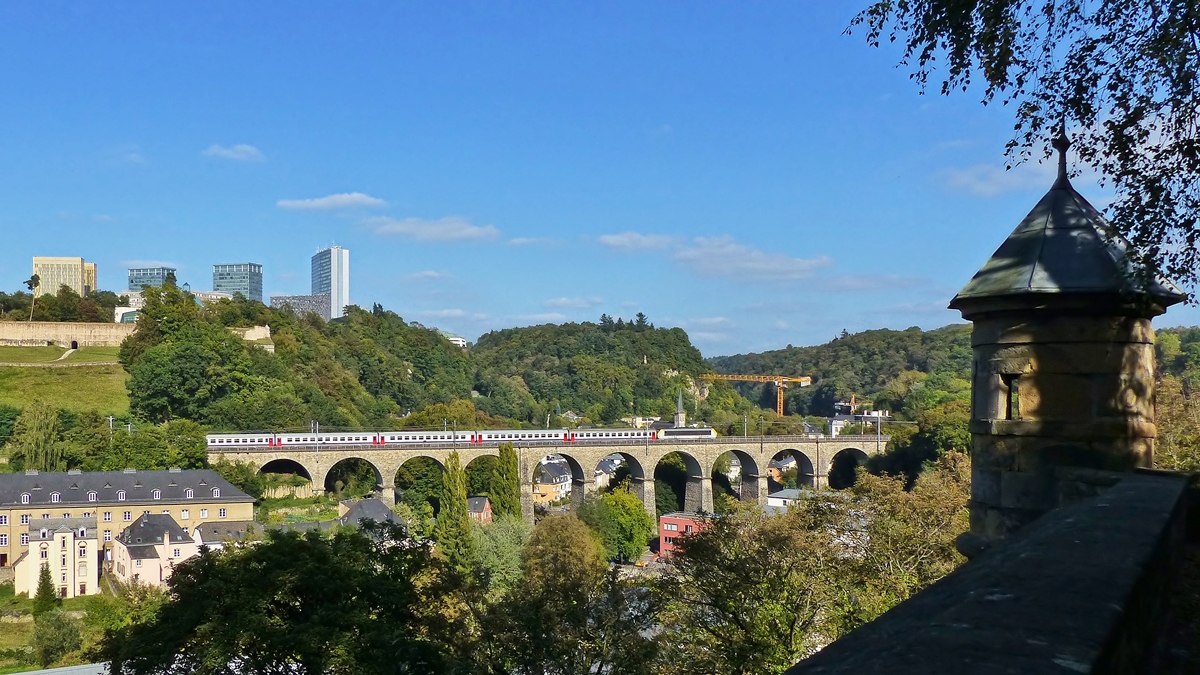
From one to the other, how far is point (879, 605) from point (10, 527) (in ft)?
105

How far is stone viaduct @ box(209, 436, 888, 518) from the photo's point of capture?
44.6 metres

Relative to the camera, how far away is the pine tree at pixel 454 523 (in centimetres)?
3103

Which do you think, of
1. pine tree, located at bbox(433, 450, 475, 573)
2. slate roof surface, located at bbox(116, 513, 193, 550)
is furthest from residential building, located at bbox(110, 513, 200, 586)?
pine tree, located at bbox(433, 450, 475, 573)

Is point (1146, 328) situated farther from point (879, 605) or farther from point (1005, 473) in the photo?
point (879, 605)

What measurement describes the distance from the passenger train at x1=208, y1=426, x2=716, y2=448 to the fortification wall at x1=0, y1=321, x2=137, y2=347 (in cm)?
2406

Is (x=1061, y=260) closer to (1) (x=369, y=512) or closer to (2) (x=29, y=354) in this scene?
(1) (x=369, y=512)

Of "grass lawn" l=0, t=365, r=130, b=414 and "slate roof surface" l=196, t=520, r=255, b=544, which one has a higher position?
"grass lawn" l=0, t=365, r=130, b=414

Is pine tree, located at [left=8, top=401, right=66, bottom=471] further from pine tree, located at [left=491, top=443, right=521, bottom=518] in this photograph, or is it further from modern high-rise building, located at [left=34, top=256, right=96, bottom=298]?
modern high-rise building, located at [left=34, top=256, right=96, bottom=298]

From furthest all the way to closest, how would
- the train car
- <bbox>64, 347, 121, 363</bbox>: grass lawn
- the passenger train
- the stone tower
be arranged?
<bbox>64, 347, 121, 363</bbox>: grass lawn
the train car
the passenger train
the stone tower

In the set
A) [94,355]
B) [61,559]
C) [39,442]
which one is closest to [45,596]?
[61,559]

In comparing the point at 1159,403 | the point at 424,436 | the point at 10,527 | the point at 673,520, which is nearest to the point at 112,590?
the point at 10,527

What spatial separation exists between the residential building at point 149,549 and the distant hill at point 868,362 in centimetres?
8351

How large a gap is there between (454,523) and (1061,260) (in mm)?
30632

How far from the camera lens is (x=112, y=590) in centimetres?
3009
